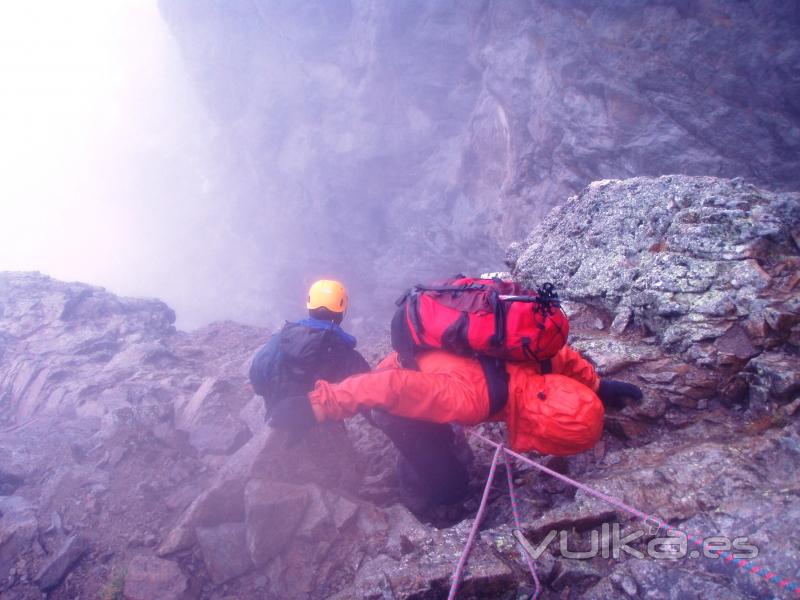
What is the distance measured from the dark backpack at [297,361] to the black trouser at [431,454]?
1001 mm

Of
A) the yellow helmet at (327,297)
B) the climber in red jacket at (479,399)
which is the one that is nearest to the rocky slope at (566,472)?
the climber in red jacket at (479,399)

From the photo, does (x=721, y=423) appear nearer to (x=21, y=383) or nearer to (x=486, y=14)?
(x=21, y=383)

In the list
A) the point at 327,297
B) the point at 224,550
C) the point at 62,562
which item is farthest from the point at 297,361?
the point at 62,562

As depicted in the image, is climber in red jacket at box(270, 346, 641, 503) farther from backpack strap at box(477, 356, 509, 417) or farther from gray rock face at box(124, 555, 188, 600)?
gray rock face at box(124, 555, 188, 600)

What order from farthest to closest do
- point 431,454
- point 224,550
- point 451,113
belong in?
point 451,113 < point 224,550 < point 431,454

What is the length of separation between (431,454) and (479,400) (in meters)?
1.44

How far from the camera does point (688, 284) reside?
18.9ft

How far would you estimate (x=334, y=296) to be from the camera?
592cm

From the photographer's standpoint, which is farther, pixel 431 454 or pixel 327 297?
pixel 327 297

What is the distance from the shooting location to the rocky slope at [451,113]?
13.2 metres

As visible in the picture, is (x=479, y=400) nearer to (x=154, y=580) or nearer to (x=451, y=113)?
(x=154, y=580)

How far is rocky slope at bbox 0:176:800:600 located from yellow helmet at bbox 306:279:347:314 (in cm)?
186

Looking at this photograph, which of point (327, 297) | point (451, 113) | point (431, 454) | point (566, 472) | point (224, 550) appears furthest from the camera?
point (451, 113)

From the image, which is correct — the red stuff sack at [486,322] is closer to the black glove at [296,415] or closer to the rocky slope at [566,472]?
the black glove at [296,415]
